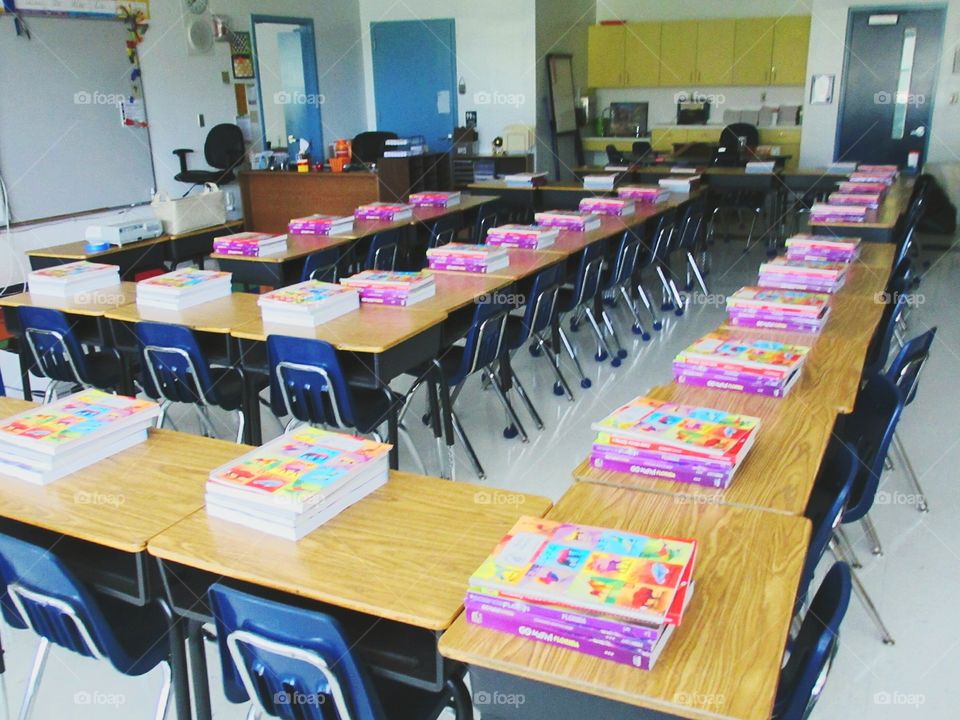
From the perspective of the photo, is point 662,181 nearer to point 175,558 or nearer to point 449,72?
point 449,72

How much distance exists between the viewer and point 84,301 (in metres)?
3.86

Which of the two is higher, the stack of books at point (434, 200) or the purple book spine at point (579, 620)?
the stack of books at point (434, 200)

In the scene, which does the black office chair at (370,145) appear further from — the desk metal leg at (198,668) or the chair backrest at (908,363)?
the desk metal leg at (198,668)

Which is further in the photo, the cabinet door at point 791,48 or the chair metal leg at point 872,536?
the cabinet door at point 791,48

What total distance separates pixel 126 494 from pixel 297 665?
0.68 metres

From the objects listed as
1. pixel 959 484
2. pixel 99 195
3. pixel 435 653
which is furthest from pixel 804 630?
pixel 99 195

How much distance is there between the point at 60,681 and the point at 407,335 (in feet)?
5.22

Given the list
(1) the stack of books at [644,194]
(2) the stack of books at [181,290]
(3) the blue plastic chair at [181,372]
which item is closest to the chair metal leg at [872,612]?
(3) the blue plastic chair at [181,372]

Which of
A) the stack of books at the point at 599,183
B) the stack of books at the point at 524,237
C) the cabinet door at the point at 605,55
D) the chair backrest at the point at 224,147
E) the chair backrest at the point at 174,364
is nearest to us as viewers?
the chair backrest at the point at 174,364

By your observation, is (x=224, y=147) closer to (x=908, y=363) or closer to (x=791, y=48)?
(x=791, y=48)

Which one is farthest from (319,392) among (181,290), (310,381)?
(181,290)

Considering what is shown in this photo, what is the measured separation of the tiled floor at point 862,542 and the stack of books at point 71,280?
0.85 m

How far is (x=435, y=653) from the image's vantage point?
5.86 ft

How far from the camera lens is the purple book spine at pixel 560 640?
138 cm
